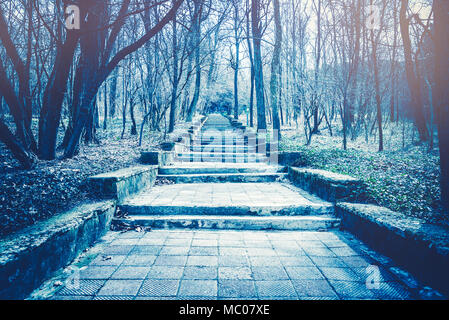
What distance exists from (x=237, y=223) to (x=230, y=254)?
2.83 feet

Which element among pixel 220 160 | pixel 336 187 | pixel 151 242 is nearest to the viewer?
pixel 151 242

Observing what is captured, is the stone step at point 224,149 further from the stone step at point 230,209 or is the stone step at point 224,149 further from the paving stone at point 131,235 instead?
the paving stone at point 131,235

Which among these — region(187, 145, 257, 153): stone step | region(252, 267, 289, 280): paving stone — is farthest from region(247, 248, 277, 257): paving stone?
region(187, 145, 257, 153): stone step

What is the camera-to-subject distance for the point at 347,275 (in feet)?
8.11

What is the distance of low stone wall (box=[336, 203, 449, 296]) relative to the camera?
2133mm

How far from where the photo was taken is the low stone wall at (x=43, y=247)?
1927 mm

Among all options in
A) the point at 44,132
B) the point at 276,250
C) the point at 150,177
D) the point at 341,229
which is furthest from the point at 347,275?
the point at 44,132

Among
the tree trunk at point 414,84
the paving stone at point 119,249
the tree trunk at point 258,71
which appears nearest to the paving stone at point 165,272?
the paving stone at point 119,249

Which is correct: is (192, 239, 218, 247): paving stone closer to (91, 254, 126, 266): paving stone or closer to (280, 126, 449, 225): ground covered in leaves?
(91, 254, 126, 266): paving stone

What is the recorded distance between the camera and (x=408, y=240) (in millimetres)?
2479

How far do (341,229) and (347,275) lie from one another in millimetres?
1334

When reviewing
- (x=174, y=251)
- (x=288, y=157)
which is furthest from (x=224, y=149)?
(x=174, y=251)

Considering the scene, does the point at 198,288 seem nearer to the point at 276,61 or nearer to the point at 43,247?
the point at 43,247

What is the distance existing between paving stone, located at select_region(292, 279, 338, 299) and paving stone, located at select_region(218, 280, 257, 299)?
41 centimetres
